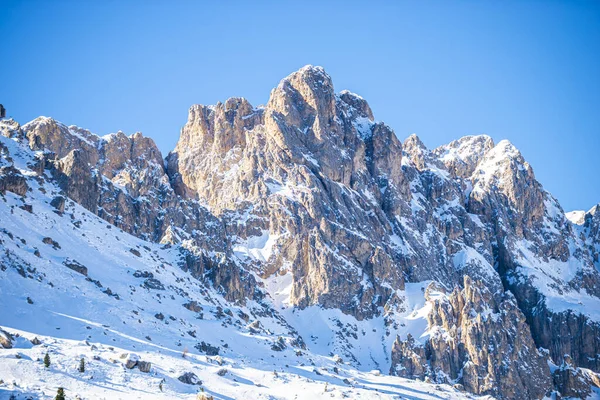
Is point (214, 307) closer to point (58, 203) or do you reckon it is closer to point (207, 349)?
point (207, 349)

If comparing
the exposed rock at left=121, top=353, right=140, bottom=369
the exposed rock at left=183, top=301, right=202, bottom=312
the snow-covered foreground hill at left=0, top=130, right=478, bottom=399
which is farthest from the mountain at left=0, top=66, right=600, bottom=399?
the exposed rock at left=183, top=301, right=202, bottom=312

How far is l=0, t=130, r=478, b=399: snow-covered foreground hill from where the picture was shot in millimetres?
74000

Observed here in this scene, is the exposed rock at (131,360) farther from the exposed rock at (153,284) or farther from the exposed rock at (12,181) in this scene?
the exposed rock at (12,181)

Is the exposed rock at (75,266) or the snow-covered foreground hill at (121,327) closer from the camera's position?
the snow-covered foreground hill at (121,327)

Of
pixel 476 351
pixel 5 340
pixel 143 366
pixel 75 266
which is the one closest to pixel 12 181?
pixel 75 266

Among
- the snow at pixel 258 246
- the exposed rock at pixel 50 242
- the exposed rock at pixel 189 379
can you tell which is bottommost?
the exposed rock at pixel 189 379

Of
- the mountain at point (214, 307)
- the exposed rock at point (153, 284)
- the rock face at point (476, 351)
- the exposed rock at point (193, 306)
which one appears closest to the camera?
the mountain at point (214, 307)

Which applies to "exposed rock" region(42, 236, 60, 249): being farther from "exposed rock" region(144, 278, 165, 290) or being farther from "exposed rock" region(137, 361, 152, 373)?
"exposed rock" region(137, 361, 152, 373)

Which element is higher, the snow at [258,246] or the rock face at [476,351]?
the snow at [258,246]

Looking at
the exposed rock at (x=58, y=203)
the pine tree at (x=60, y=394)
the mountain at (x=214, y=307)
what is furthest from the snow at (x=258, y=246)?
the pine tree at (x=60, y=394)

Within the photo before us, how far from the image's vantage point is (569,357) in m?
196

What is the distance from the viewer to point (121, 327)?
99938 millimetres

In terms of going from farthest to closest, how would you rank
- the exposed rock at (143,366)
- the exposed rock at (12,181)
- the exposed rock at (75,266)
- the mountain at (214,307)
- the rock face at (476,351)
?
the rock face at (476,351)
the exposed rock at (12,181)
the exposed rock at (75,266)
the mountain at (214,307)
the exposed rock at (143,366)

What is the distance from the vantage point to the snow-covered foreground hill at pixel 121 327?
7400 cm
